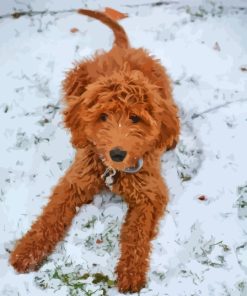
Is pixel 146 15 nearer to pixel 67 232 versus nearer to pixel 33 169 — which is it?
pixel 33 169

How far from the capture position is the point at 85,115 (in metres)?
2.70

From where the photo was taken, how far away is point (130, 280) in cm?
290

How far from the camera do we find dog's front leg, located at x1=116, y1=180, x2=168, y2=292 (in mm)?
2916

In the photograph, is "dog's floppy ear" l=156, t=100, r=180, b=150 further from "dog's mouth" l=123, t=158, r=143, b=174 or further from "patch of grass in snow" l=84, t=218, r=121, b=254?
"patch of grass in snow" l=84, t=218, r=121, b=254

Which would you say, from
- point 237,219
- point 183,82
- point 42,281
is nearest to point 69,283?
point 42,281

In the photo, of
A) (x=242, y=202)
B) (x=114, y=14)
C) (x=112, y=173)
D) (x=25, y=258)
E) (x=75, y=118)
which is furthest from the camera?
(x=114, y=14)

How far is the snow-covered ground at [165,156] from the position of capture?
3.04 m

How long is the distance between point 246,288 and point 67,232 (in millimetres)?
1155

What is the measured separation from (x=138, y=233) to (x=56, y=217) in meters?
0.52

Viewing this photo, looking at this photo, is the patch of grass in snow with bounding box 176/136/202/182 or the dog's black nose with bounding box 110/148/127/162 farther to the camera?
the patch of grass in snow with bounding box 176/136/202/182

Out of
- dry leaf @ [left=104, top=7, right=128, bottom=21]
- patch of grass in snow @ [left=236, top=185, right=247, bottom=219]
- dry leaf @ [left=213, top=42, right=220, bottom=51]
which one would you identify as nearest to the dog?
patch of grass in snow @ [left=236, top=185, right=247, bottom=219]

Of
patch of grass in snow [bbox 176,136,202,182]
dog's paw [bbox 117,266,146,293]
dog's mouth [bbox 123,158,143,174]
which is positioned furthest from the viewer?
patch of grass in snow [bbox 176,136,202,182]

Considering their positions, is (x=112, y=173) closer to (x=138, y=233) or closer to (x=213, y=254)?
(x=138, y=233)

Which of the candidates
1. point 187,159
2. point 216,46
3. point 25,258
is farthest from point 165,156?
point 216,46
